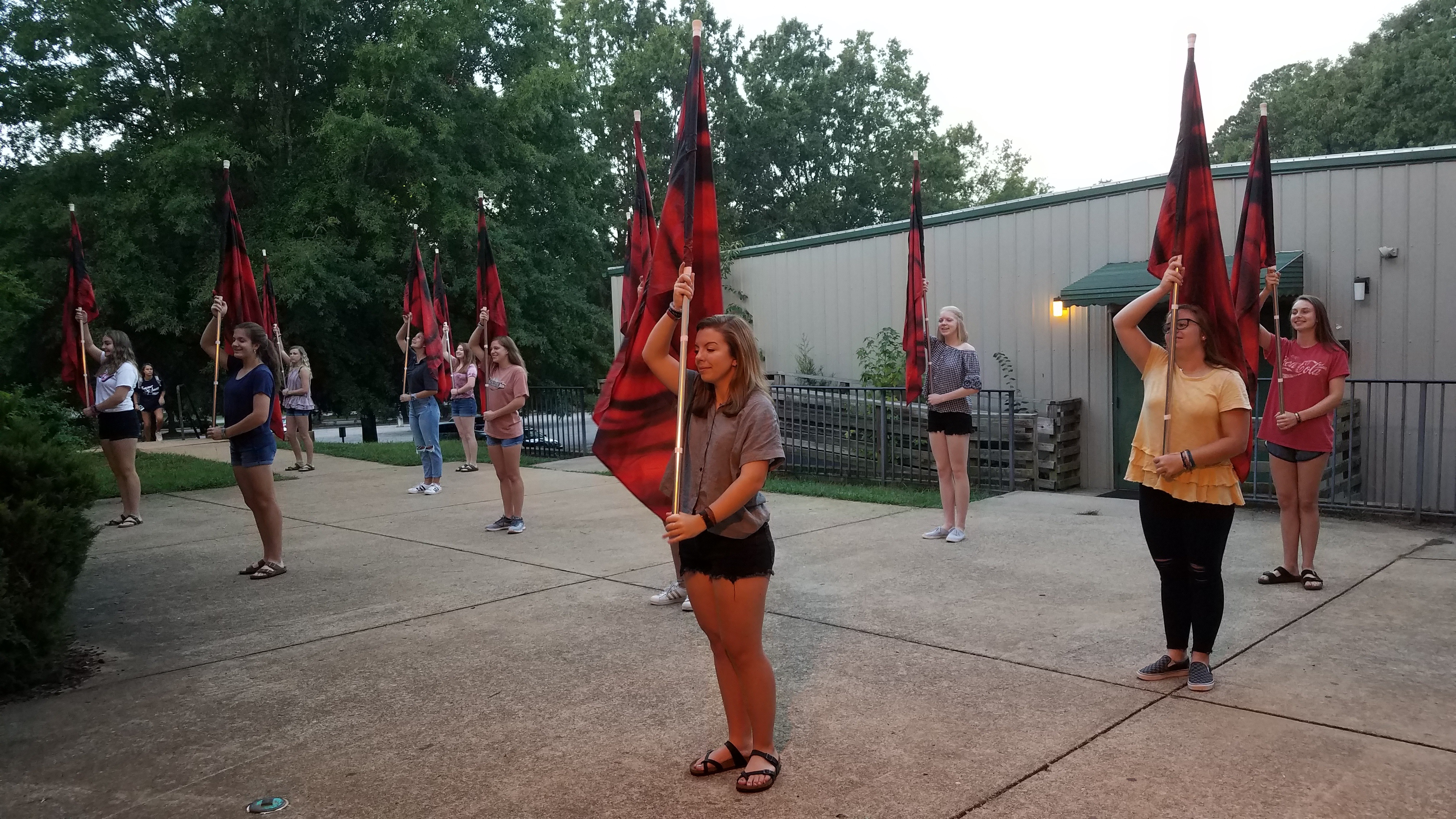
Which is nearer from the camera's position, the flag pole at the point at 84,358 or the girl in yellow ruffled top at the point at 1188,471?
the girl in yellow ruffled top at the point at 1188,471

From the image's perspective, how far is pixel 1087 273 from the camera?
11828 millimetres

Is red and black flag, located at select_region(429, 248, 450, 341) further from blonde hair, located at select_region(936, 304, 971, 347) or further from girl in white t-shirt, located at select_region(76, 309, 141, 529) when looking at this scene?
blonde hair, located at select_region(936, 304, 971, 347)

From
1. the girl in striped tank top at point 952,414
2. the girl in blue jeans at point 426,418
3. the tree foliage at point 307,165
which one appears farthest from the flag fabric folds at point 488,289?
the tree foliage at point 307,165

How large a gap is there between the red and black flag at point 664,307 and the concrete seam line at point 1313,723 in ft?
7.50

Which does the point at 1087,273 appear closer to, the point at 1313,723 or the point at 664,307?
the point at 1313,723

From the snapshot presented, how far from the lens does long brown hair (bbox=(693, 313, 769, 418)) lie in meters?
3.37

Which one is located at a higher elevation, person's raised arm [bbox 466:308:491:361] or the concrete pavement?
person's raised arm [bbox 466:308:491:361]

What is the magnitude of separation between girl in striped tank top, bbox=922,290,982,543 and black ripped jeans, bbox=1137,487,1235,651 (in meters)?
3.31

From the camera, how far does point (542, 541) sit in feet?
26.9

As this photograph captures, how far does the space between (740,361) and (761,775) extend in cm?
139

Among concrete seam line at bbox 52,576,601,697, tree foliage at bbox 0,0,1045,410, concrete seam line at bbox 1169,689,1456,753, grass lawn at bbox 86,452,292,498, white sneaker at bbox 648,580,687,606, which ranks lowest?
concrete seam line at bbox 52,576,601,697

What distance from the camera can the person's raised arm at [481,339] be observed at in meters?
10.1

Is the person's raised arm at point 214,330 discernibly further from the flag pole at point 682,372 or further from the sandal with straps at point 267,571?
the flag pole at point 682,372

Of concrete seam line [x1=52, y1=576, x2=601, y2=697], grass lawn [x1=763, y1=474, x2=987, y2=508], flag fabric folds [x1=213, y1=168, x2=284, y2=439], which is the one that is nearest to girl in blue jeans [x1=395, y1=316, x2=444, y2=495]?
flag fabric folds [x1=213, y1=168, x2=284, y2=439]
